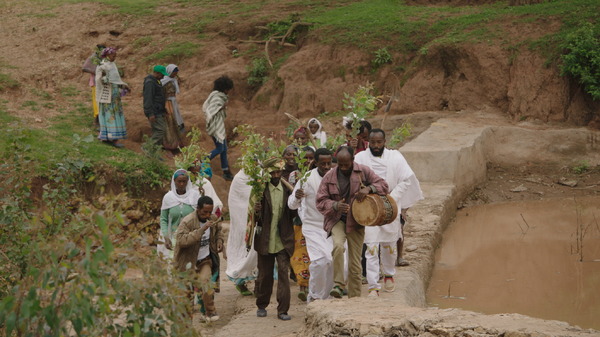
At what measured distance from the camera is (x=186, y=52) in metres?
20.6

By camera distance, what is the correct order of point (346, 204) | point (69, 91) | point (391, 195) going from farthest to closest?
point (69, 91)
point (391, 195)
point (346, 204)

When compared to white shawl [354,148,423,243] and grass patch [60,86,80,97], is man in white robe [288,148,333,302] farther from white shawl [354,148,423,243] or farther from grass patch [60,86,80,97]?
grass patch [60,86,80,97]

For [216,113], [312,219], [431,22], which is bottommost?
[312,219]

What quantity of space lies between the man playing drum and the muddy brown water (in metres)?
1.90

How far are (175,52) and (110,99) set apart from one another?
4.86m

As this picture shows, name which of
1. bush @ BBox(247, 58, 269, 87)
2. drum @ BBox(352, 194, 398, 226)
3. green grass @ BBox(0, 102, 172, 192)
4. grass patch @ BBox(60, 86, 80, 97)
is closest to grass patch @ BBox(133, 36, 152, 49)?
grass patch @ BBox(60, 86, 80, 97)

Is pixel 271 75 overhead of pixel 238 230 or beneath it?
overhead

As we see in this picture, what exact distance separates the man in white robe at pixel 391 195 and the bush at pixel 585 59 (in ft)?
23.5

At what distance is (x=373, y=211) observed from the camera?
8461mm

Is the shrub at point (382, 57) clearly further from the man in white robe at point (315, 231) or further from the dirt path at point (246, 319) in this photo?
the man in white robe at point (315, 231)

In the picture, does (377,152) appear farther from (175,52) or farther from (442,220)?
(175,52)

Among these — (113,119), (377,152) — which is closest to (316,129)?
(377,152)

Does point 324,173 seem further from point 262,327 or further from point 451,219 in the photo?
point 451,219

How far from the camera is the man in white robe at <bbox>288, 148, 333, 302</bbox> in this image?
9.16 meters
